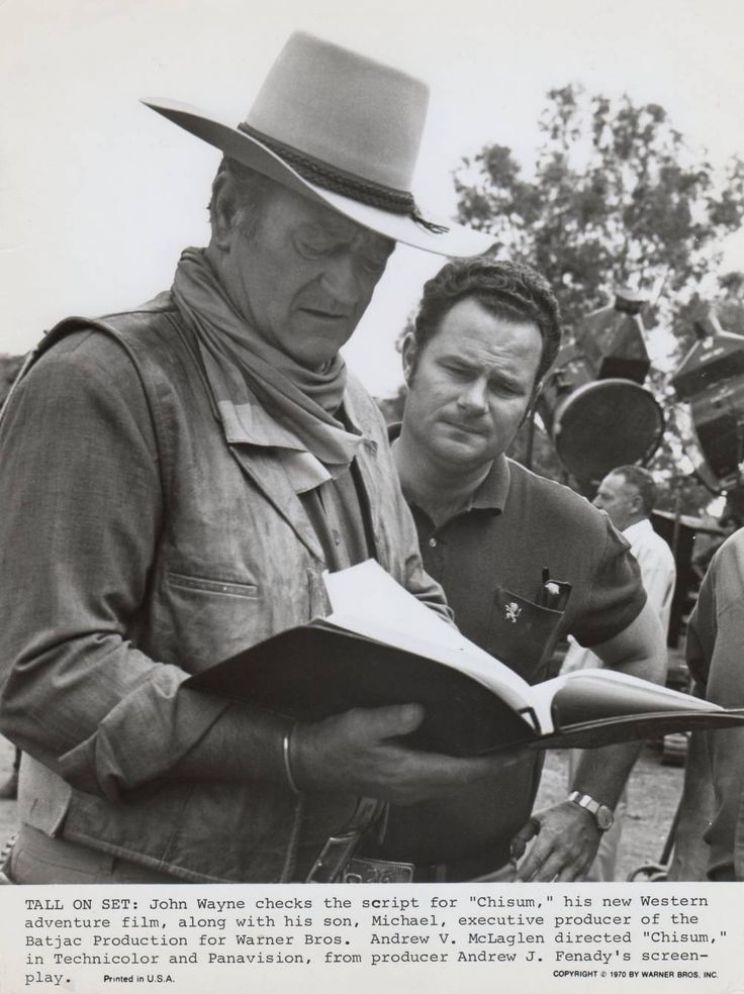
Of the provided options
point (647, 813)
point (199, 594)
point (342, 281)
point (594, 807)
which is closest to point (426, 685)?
point (199, 594)

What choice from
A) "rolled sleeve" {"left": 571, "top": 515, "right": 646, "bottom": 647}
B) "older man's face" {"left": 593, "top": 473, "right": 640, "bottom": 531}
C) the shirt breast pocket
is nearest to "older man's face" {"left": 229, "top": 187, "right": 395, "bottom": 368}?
the shirt breast pocket

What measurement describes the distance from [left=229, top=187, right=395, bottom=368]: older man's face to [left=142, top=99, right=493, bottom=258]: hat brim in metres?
0.03

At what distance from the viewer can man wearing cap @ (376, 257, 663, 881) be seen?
184 centimetres

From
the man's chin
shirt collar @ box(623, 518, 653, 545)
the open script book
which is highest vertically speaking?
the man's chin

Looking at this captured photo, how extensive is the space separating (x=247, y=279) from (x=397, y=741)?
0.61 meters

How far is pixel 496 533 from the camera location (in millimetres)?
1922

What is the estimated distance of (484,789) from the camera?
182cm

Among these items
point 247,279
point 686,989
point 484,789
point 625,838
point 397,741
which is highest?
point 247,279

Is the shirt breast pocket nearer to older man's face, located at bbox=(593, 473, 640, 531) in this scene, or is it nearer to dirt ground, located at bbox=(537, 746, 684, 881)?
older man's face, located at bbox=(593, 473, 640, 531)

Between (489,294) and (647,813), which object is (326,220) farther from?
Answer: (647,813)

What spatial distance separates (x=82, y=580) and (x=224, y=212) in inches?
21.0

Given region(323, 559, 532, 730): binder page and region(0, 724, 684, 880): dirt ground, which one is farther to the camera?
region(0, 724, 684, 880): dirt ground

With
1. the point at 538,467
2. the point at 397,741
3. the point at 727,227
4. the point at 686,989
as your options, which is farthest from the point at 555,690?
the point at 538,467

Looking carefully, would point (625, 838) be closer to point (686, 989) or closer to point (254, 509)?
point (686, 989)
